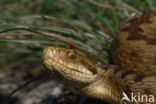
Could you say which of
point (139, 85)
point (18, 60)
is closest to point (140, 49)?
point (139, 85)

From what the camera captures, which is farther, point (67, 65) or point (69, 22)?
point (69, 22)

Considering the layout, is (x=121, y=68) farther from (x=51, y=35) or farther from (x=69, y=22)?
(x=69, y=22)

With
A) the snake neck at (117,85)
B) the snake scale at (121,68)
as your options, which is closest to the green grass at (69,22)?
the snake scale at (121,68)

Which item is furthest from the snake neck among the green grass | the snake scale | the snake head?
the green grass

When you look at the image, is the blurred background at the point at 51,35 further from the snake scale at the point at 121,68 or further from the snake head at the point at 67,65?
the snake head at the point at 67,65

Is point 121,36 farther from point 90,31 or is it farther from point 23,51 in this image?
point 23,51

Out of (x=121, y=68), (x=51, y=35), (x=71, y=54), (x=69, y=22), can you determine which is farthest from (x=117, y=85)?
(x=69, y=22)
